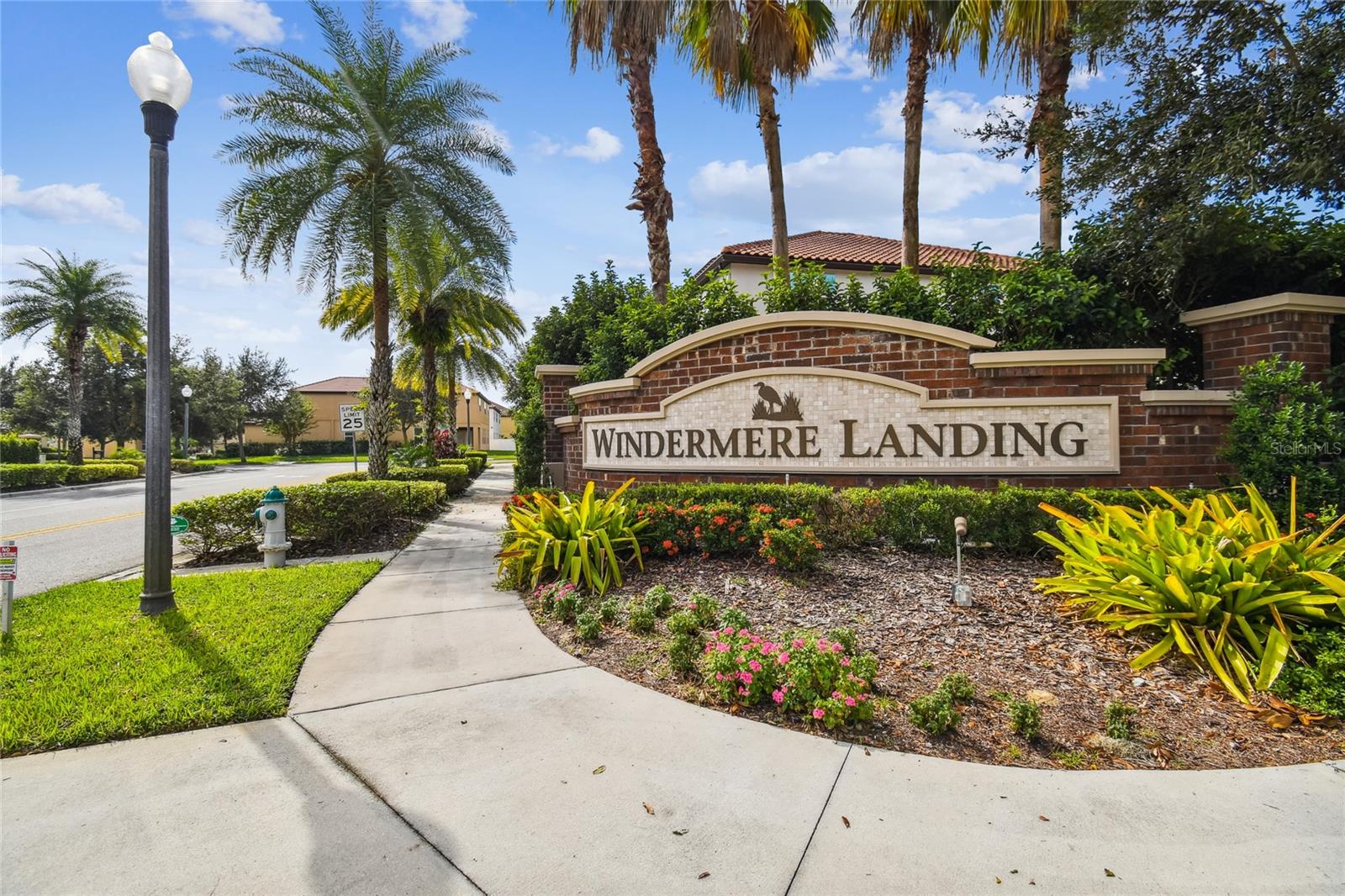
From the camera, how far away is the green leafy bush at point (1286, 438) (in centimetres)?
516

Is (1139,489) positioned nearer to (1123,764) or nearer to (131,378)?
(1123,764)

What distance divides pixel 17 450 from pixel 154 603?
33638 mm

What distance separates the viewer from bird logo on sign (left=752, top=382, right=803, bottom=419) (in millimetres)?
7422

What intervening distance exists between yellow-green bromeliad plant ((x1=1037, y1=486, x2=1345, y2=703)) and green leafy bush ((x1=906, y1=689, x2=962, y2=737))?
1.38 metres

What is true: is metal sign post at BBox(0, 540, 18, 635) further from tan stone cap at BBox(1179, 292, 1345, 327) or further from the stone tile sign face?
tan stone cap at BBox(1179, 292, 1345, 327)

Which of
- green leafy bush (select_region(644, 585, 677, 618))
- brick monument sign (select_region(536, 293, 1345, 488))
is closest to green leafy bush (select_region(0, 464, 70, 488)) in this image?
brick monument sign (select_region(536, 293, 1345, 488))

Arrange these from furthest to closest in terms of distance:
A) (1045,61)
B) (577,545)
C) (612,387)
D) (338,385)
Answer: (338,385) → (1045,61) → (612,387) → (577,545)

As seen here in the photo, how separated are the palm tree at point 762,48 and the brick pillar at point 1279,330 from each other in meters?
7.44

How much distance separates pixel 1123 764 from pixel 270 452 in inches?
2610

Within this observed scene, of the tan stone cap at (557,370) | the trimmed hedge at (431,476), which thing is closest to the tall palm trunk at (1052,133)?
the tan stone cap at (557,370)

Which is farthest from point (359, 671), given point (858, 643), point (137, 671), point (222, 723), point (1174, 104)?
point (1174, 104)

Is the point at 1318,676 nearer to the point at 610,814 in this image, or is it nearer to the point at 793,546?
the point at 793,546

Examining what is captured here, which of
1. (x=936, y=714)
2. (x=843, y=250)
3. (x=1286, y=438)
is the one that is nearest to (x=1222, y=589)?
(x=936, y=714)

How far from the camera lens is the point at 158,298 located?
5422 mm
